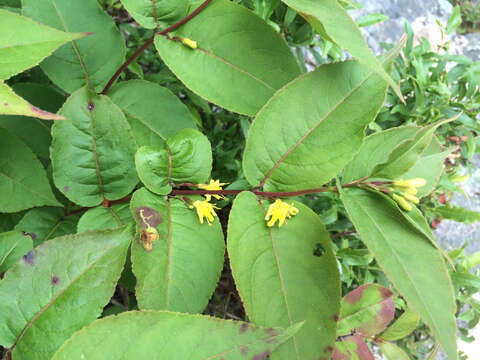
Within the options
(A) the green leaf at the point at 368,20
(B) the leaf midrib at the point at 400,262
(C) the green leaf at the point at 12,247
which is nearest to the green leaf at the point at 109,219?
(C) the green leaf at the point at 12,247

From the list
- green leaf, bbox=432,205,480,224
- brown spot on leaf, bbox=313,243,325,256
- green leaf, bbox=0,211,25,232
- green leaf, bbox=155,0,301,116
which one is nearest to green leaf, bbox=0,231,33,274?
green leaf, bbox=0,211,25,232

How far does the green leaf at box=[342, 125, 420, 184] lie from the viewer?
0.80m

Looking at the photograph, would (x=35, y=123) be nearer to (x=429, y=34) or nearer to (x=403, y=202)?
(x=403, y=202)

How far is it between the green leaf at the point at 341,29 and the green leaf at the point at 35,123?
69cm

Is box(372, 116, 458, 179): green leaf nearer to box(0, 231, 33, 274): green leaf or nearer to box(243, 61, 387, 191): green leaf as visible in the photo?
box(243, 61, 387, 191): green leaf

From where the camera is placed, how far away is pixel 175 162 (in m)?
0.80

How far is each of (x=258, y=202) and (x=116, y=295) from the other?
0.77 meters

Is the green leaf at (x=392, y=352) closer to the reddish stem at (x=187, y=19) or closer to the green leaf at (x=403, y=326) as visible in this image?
the green leaf at (x=403, y=326)

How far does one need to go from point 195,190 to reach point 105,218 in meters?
0.20

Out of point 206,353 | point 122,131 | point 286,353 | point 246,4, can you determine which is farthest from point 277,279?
point 246,4

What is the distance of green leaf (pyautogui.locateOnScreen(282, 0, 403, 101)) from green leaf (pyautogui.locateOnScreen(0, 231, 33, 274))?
68cm

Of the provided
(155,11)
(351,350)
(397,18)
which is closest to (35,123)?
(155,11)

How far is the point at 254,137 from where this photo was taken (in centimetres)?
79

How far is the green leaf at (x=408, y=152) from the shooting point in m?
0.65
